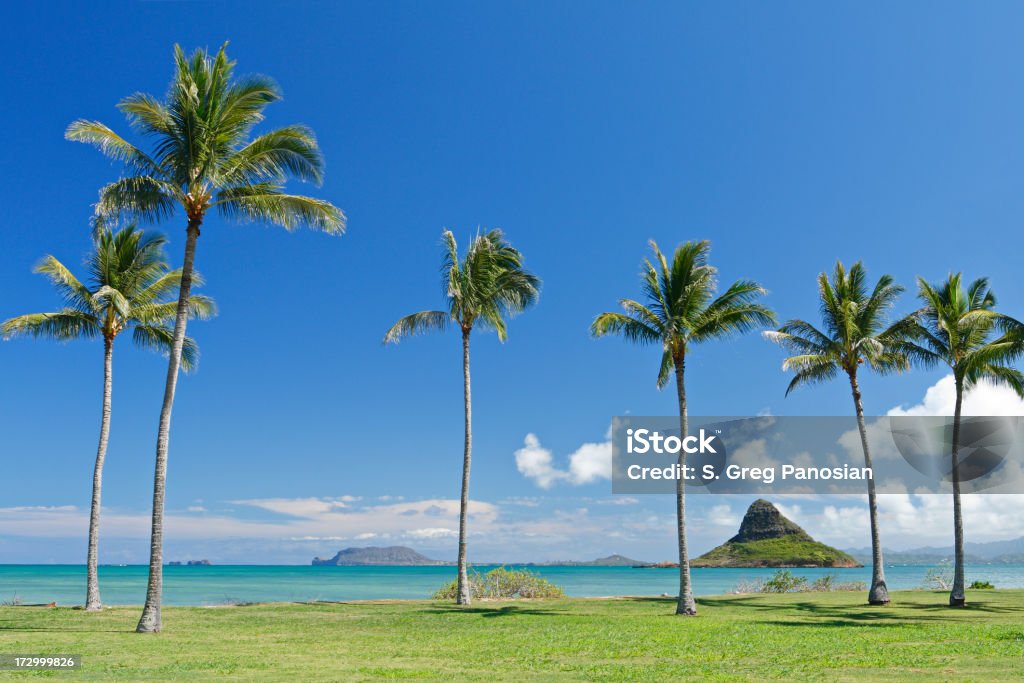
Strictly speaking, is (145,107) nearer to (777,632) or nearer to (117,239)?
(117,239)

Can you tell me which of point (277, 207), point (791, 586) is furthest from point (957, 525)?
point (277, 207)

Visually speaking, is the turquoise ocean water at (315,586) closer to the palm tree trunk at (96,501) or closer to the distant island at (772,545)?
the distant island at (772,545)

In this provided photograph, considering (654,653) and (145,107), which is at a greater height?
(145,107)

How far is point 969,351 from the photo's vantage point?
28406 millimetres

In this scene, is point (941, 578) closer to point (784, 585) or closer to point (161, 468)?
point (784, 585)

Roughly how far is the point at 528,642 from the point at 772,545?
93.6 metres

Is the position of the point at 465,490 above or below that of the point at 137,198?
A: below

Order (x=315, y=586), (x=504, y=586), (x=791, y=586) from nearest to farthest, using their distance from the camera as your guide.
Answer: (x=504, y=586)
(x=791, y=586)
(x=315, y=586)

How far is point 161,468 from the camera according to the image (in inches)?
709

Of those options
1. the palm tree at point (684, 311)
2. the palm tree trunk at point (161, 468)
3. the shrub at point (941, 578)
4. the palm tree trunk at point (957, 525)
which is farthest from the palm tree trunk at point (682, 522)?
the shrub at point (941, 578)

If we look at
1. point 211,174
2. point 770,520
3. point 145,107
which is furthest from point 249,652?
point 770,520

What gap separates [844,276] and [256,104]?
74.4ft

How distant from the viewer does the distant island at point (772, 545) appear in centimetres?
9931

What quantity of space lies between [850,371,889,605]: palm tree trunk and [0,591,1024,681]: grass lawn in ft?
6.72
